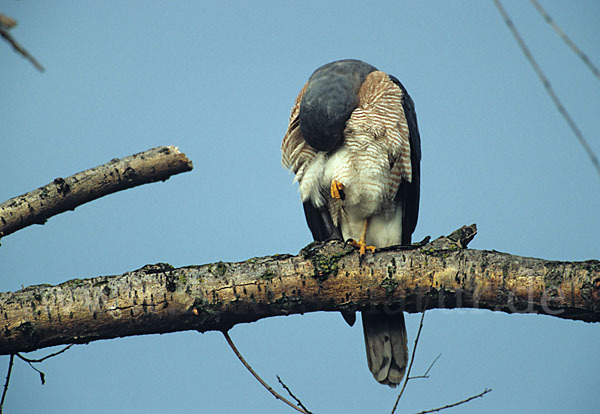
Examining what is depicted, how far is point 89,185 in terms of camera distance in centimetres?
282

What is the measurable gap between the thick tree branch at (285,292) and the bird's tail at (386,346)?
1032 millimetres

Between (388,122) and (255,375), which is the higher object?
(388,122)

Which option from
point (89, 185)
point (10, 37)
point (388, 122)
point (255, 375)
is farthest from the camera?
point (388, 122)

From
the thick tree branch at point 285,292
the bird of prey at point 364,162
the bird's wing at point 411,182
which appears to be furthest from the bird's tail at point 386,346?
the thick tree branch at point 285,292

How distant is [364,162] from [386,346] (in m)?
1.10

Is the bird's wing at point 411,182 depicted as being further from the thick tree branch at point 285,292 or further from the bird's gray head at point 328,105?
the thick tree branch at point 285,292

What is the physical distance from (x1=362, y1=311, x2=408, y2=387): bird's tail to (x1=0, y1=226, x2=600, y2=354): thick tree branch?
1.03m

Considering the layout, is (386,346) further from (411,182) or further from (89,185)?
(89,185)

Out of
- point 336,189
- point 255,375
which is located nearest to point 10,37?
point 255,375

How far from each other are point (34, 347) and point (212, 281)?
0.73 meters

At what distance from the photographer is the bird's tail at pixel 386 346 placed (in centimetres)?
340

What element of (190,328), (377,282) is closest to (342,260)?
(377,282)

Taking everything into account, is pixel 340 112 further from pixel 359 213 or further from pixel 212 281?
pixel 212 281

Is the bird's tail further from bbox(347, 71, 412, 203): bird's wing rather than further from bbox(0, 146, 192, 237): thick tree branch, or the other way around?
bbox(0, 146, 192, 237): thick tree branch
